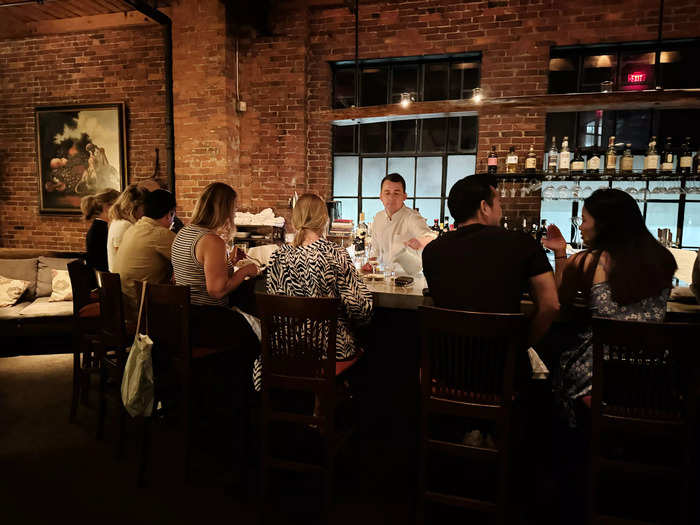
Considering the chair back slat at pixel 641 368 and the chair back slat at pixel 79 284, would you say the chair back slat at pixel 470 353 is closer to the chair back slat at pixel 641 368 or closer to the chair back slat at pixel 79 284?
the chair back slat at pixel 641 368

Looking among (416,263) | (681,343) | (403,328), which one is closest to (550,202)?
A: (416,263)

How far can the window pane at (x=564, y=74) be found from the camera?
17.6 feet

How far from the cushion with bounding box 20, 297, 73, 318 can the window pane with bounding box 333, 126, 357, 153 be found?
11.7 ft

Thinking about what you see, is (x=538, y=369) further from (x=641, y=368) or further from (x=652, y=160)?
(x=652, y=160)

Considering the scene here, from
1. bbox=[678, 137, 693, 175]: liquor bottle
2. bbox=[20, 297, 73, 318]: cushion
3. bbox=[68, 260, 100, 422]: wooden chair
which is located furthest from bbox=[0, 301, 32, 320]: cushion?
bbox=[678, 137, 693, 175]: liquor bottle

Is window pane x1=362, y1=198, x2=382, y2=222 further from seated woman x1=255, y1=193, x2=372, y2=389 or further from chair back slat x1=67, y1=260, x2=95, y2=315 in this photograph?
seated woman x1=255, y1=193, x2=372, y2=389

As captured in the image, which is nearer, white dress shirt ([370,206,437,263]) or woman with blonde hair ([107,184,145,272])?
woman with blonde hair ([107,184,145,272])

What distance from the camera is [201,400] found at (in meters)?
3.34

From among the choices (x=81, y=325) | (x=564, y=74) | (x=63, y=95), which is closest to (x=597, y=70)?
(x=564, y=74)

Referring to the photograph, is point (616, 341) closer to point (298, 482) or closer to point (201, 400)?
point (298, 482)

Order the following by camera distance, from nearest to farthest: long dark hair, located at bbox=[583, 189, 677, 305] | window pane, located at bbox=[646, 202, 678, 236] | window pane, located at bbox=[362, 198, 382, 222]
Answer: long dark hair, located at bbox=[583, 189, 677, 305] → window pane, located at bbox=[646, 202, 678, 236] → window pane, located at bbox=[362, 198, 382, 222]

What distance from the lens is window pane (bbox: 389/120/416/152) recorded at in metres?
5.96

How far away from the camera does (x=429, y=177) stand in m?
5.97

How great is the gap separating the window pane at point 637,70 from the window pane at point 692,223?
141 centimetres
